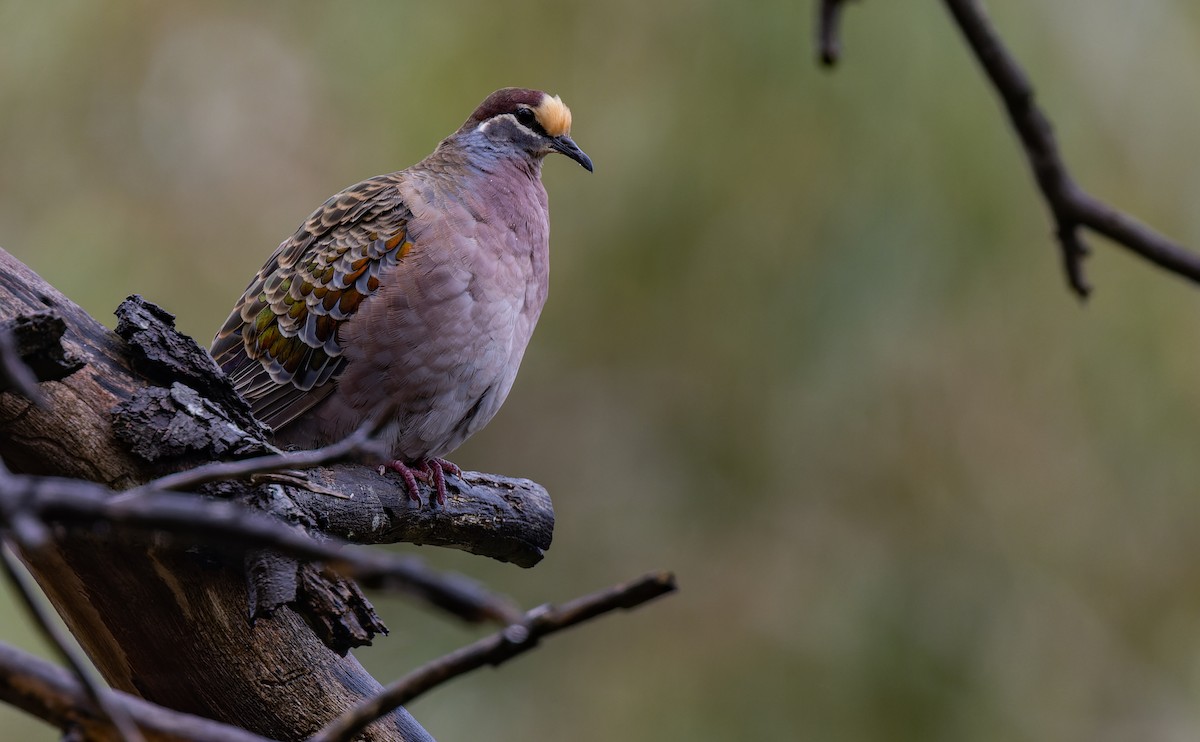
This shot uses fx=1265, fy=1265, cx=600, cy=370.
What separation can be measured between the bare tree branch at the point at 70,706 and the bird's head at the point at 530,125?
2.45 m

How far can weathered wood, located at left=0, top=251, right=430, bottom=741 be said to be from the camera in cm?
207

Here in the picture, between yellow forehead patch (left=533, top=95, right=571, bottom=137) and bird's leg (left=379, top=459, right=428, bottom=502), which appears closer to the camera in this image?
bird's leg (left=379, top=459, right=428, bottom=502)

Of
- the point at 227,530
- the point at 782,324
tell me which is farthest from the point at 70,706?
the point at 782,324

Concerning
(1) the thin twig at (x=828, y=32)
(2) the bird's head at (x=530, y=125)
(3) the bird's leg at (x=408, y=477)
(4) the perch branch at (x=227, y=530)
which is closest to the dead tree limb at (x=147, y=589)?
(3) the bird's leg at (x=408, y=477)

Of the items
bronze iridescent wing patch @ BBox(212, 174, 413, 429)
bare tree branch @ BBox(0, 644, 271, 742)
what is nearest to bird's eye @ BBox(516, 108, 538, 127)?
bronze iridescent wing patch @ BBox(212, 174, 413, 429)

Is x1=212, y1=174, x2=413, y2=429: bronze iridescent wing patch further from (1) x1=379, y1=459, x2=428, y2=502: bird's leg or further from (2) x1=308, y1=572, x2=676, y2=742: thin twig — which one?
(2) x1=308, y1=572, x2=676, y2=742: thin twig

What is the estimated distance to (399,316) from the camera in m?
3.08

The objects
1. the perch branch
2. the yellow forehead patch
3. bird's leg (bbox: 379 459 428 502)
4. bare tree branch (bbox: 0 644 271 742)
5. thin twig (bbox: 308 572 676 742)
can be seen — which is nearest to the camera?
the perch branch

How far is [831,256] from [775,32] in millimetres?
1151

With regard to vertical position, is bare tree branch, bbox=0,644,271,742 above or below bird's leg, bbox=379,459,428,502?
above

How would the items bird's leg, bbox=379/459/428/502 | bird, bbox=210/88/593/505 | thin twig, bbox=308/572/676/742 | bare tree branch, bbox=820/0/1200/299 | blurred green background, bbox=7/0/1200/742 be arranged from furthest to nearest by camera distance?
blurred green background, bbox=7/0/1200/742 → bird, bbox=210/88/593/505 → bird's leg, bbox=379/459/428/502 → thin twig, bbox=308/572/676/742 → bare tree branch, bbox=820/0/1200/299

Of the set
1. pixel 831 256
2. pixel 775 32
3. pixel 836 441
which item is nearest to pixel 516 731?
pixel 836 441

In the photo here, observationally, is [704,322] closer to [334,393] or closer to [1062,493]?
[1062,493]

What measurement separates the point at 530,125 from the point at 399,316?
0.83 meters
